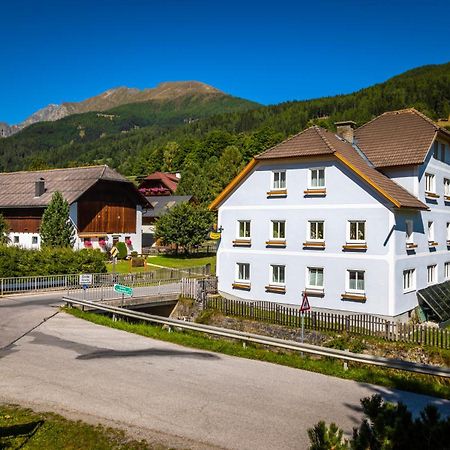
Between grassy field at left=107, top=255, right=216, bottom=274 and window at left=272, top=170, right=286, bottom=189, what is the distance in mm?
15437

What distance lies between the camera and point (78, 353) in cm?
1686

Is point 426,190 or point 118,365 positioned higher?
point 426,190

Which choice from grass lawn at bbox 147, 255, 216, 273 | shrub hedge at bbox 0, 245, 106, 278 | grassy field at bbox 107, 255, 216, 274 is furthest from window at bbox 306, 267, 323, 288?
grass lawn at bbox 147, 255, 216, 273

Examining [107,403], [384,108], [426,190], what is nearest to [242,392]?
[107,403]

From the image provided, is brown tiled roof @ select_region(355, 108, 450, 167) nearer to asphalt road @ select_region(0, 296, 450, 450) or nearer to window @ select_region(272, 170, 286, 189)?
window @ select_region(272, 170, 286, 189)

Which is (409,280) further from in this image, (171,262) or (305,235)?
(171,262)

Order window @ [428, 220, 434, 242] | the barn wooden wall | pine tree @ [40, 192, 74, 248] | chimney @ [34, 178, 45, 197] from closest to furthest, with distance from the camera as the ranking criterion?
1. window @ [428, 220, 434, 242]
2. pine tree @ [40, 192, 74, 248]
3. the barn wooden wall
4. chimney @ [34, 178, 45, 197]

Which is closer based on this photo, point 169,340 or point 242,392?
point 242,392

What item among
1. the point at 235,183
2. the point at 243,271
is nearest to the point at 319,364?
the point at 243,271

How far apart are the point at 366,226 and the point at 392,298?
12.7 feet

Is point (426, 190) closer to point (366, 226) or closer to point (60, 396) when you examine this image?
point (366, 226)

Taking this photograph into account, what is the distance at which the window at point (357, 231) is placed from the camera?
26156 mm

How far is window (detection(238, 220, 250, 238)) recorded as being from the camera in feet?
101

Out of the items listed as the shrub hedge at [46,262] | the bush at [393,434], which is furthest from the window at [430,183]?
the bush at [393,434]
